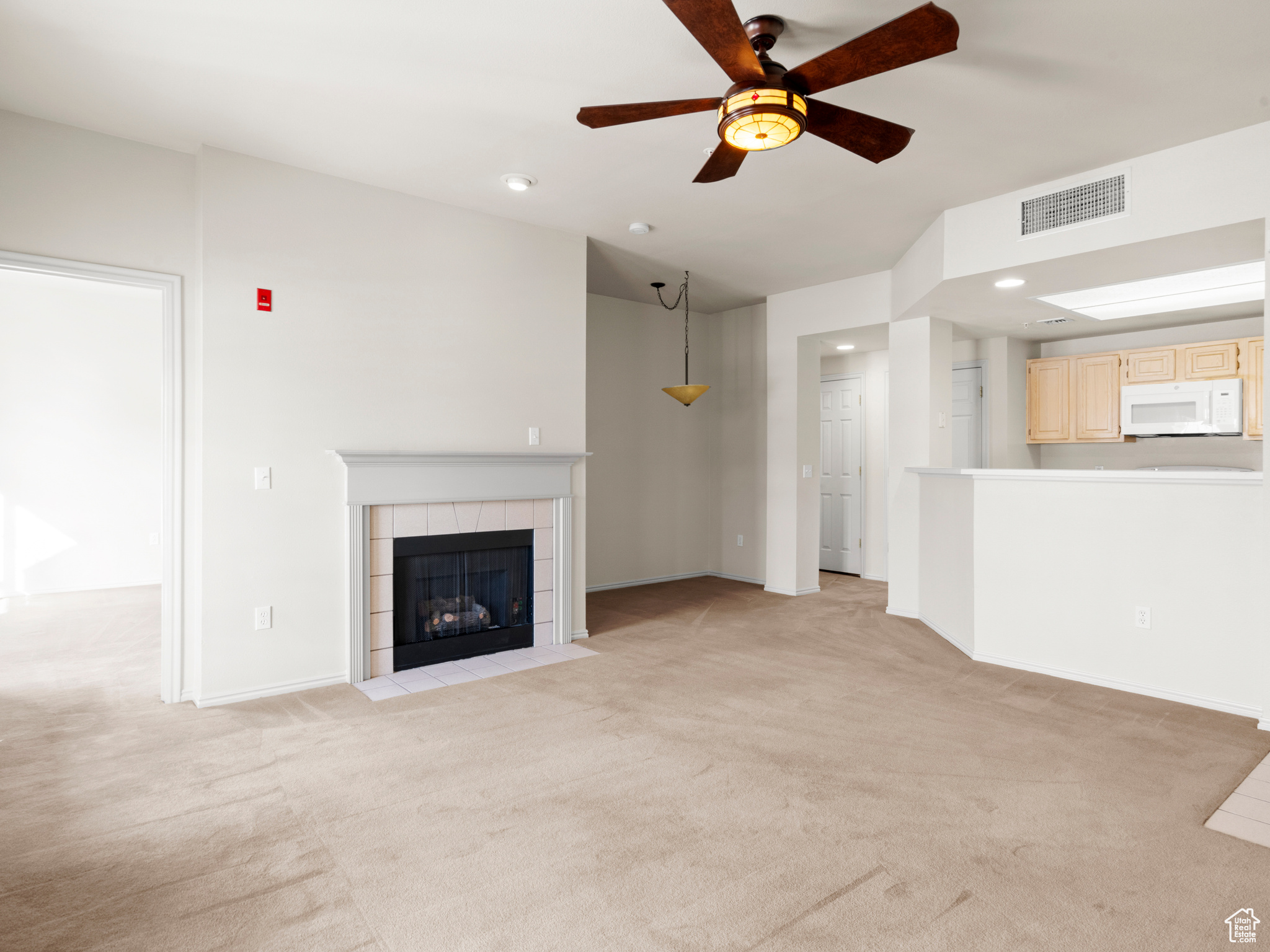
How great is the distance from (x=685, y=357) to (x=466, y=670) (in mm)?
4192

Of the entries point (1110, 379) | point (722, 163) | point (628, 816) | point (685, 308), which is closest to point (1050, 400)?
point (1110, 379)

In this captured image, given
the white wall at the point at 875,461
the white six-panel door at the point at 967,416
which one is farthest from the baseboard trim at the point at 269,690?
the white six-panel door at the point at 967,416

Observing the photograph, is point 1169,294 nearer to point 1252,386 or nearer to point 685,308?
point 1252,386

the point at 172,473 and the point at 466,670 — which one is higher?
the point at 172,473

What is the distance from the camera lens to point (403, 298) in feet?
13.1

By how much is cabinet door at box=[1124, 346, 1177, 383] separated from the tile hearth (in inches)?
196

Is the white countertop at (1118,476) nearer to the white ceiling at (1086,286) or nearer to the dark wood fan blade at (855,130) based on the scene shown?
the white ceiling at (1086,286)

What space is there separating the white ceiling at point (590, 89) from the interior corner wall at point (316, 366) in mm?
226

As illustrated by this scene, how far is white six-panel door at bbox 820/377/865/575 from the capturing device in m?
7.39

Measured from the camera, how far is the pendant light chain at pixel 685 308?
632 centimetres

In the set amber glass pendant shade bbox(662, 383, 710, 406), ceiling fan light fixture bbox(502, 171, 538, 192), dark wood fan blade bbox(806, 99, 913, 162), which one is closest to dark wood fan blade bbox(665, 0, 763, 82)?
dark wood fan blade bbox(806, 99, 913, 162)

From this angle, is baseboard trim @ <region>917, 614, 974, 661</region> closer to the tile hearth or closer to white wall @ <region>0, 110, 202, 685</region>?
the tile hearth

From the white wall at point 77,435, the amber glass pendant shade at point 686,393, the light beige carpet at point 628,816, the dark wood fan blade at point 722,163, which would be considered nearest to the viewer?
the light beige carpet at point 628,816

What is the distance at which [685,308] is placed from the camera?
707 cm
